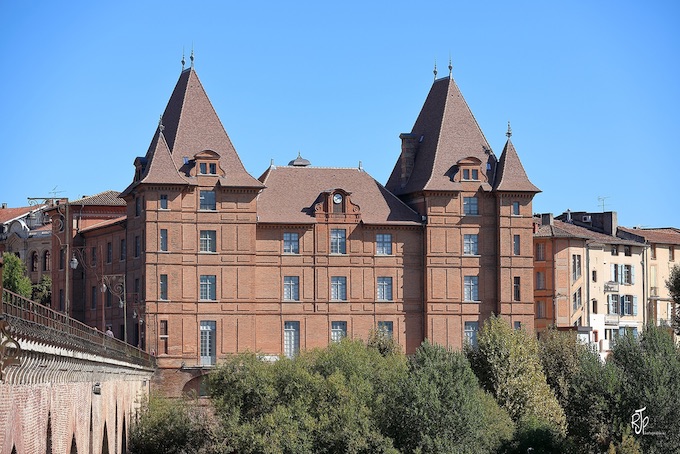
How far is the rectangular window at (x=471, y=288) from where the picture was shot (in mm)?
95312

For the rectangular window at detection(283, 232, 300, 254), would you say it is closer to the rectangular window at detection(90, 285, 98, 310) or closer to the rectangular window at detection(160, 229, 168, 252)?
the rectangular window at detection(160, 229, 168, 252)

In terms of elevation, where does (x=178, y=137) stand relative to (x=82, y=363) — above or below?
above

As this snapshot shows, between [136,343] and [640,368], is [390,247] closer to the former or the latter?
[136,343]

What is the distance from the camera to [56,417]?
3997cm

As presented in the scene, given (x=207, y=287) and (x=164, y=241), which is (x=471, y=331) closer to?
(x=207, y=287)

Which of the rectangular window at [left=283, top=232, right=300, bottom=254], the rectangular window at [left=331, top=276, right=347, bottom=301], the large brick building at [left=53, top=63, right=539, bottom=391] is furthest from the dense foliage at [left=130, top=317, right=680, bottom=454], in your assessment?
the rectangular window at [left=283, top=232, right=300, bottom=254]

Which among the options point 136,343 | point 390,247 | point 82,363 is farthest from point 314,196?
point 82,363

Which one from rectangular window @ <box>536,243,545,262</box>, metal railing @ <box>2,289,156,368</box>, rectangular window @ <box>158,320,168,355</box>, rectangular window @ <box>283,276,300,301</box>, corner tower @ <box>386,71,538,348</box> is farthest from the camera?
rectangular window @ <box>536,243,545,262</box>

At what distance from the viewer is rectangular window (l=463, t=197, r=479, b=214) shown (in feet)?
312

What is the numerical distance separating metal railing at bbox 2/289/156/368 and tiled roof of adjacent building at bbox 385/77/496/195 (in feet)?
137

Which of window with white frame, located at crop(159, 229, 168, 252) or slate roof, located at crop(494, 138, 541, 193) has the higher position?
slate roof, located at crop(494, 138, 541, 193)

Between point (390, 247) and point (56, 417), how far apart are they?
5648 cm

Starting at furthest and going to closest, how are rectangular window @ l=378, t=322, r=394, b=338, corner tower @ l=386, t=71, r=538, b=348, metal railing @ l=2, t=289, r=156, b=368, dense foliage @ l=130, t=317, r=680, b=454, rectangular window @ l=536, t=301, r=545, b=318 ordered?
rectangular window @ l=536, t=301, r=545, b=318 → corner tower @ l=386, t=71, r=538, b=348 → rectangular window @ l=378, t=322, r=394, b=338 → dense foliage @ l=130, t=317, r=680, b=454 → metal railing @ l=2, t=289, r=156, b=368

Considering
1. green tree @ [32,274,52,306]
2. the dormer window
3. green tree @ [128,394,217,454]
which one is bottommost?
green tree @ [128,394,217,454]
